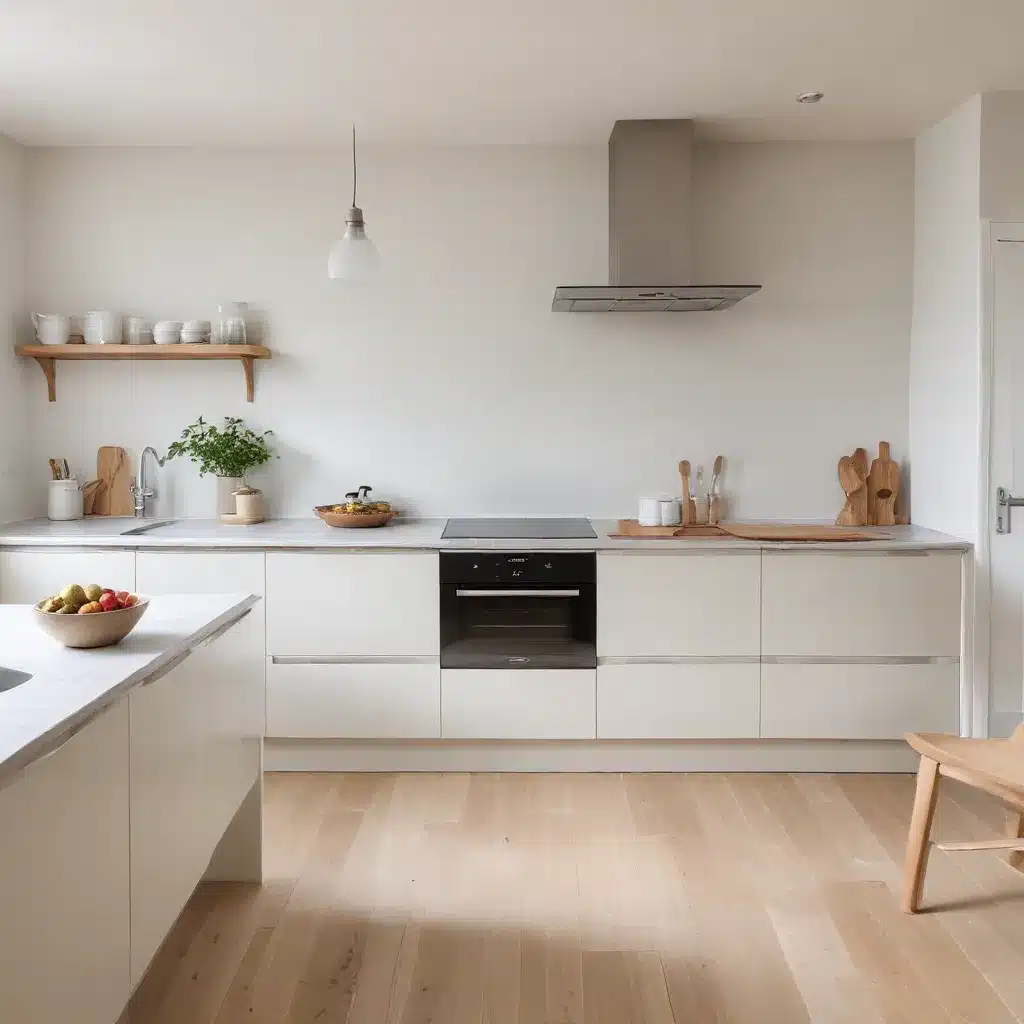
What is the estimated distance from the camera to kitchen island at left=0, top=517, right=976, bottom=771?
3.75 metres

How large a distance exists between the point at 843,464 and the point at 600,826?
198 cm

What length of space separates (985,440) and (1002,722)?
1.07m

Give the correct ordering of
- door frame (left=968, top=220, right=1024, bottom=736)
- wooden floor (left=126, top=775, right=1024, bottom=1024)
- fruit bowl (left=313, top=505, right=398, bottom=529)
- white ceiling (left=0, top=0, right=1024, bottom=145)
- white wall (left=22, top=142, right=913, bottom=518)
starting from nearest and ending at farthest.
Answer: wooden floor (left=126, top=775, right=1024, bottom=1024), white ceiling (left=0, top=0, right=1024, bottom=145), door frame (left=968, top=220, right=1024, bottom=736), fruit bowl (left=313, top=505, right=398, bottom=529), white wall (left=22, top=142, right=913, bottom=518)

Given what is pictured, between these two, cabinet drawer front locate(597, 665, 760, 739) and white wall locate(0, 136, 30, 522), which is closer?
cabinet drawer front locate(597, 665, 760, 739)

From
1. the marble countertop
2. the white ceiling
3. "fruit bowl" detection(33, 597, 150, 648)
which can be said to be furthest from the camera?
the white ceiling

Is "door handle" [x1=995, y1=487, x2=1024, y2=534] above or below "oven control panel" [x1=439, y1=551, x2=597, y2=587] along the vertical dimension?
above


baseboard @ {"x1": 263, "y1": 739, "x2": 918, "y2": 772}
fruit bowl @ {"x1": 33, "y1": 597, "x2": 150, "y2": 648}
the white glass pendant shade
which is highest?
the white glass pendant shade

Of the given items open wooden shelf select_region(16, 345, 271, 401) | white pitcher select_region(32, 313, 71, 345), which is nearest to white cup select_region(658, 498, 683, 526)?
open wooden shelf select_region(16, 345, 271, 401)

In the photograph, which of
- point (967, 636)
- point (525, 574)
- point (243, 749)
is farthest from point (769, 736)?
point (243, 749)

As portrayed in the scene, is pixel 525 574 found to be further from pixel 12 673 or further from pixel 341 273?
pixel 12 673

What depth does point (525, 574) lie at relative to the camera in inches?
148

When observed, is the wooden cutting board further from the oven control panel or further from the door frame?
the door frame

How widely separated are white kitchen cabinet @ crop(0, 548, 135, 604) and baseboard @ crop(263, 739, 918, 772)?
1.08 m

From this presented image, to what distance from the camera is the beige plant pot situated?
436 cm
